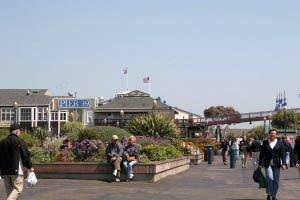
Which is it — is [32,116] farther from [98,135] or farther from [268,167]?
[268,167]

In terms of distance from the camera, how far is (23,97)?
10544 centimetres

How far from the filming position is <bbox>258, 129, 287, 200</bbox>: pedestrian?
46.2 feet

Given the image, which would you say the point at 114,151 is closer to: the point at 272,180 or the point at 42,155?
the point at 42,155

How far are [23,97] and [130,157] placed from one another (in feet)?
290

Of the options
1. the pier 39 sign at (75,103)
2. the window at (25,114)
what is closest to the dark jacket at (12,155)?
the pier 39 sign at (75,103)

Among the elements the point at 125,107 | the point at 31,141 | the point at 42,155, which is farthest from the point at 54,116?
the point at 42,155

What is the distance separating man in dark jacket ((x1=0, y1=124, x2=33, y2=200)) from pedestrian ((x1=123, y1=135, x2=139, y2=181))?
8.01 m

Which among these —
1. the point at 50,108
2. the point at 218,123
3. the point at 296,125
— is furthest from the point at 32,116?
the point at 296,125

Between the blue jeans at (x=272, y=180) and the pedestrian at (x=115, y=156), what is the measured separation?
6058 mm

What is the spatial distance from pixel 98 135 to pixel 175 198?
36.2 ft

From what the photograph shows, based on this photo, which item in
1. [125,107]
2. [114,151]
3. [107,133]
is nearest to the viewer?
[114,151]

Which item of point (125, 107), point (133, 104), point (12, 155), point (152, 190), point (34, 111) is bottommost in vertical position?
point (152, 190)

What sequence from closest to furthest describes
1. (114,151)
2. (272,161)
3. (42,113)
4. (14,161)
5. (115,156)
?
(14,161), (272,161), (115,156), (114,151), (42,113)

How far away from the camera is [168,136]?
3544 cm
